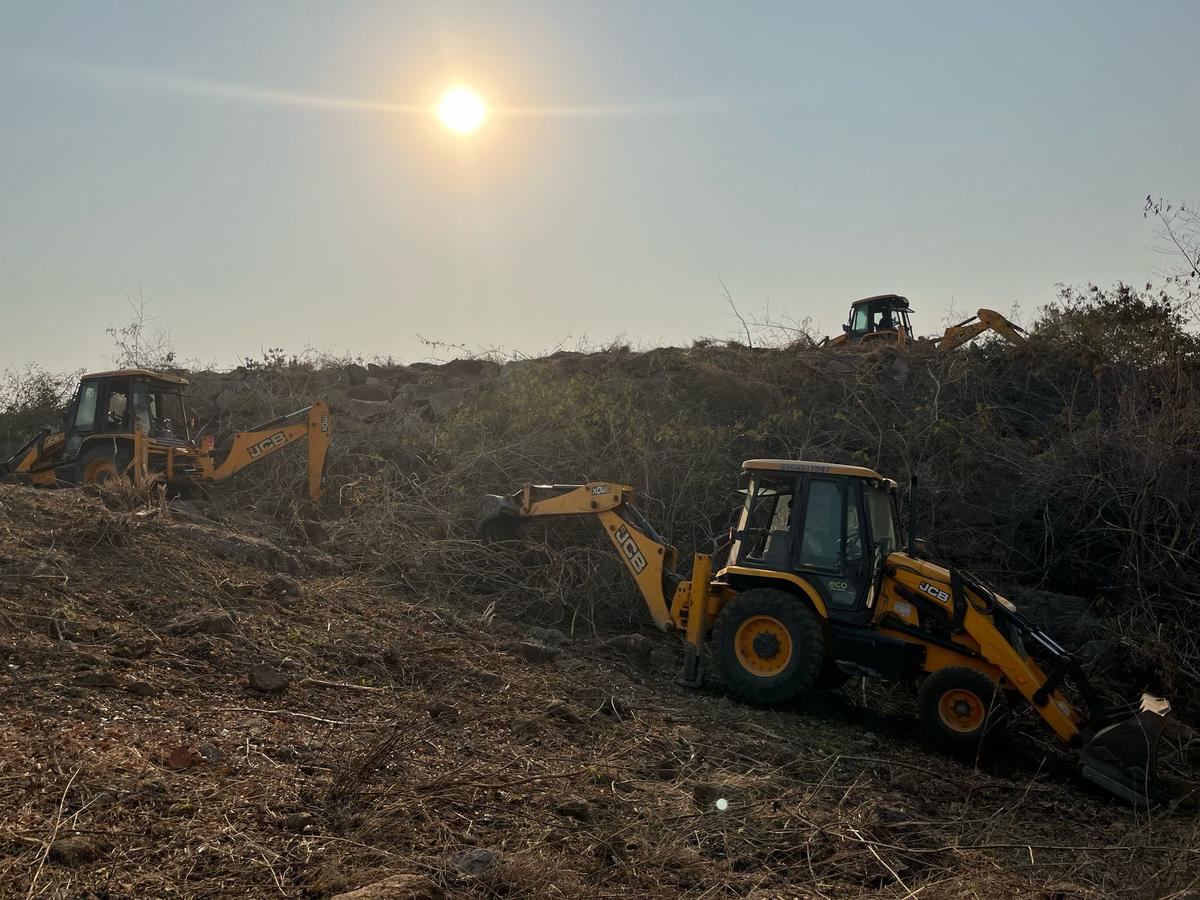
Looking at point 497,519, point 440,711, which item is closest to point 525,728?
point 440,711

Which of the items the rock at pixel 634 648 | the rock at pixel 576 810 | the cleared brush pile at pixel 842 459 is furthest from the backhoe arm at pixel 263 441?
the rock at pixel 576 810

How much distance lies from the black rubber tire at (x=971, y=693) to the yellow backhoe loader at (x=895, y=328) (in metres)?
9.51

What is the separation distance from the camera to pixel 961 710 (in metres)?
6.81

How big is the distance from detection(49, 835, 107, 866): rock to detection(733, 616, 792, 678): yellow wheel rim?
4.93m

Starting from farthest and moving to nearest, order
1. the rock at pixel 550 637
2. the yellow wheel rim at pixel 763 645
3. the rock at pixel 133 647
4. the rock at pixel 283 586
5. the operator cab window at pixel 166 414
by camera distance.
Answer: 1. the operator cab window at pixel 166 414
2. the rock at pixel 550 637
3. the rock at pixel 283 586
4. the yellow wheel rim at pixel 763 645
5. the rock at pixel 133 647

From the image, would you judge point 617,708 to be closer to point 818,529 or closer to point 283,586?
point 818,529

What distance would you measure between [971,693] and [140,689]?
5.25 meters

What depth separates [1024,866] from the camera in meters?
4.48

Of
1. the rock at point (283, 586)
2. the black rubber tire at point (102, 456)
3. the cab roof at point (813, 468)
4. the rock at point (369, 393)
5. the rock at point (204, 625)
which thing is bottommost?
the rock at point (204, 625)

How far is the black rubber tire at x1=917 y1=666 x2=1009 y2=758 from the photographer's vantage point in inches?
263

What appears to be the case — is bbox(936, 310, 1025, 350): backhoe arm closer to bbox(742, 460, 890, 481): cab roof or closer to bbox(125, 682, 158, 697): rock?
bbox(742, 460, 890, 481): cab roof

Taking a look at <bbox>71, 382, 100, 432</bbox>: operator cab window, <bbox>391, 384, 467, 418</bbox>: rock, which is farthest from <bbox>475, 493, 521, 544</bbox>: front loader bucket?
<bbox>71, 382, 100, 432</bbox>: operator cab window

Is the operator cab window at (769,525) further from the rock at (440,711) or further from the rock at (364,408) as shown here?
the rock at (364,408)

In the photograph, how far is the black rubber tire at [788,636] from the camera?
23.8 feet
